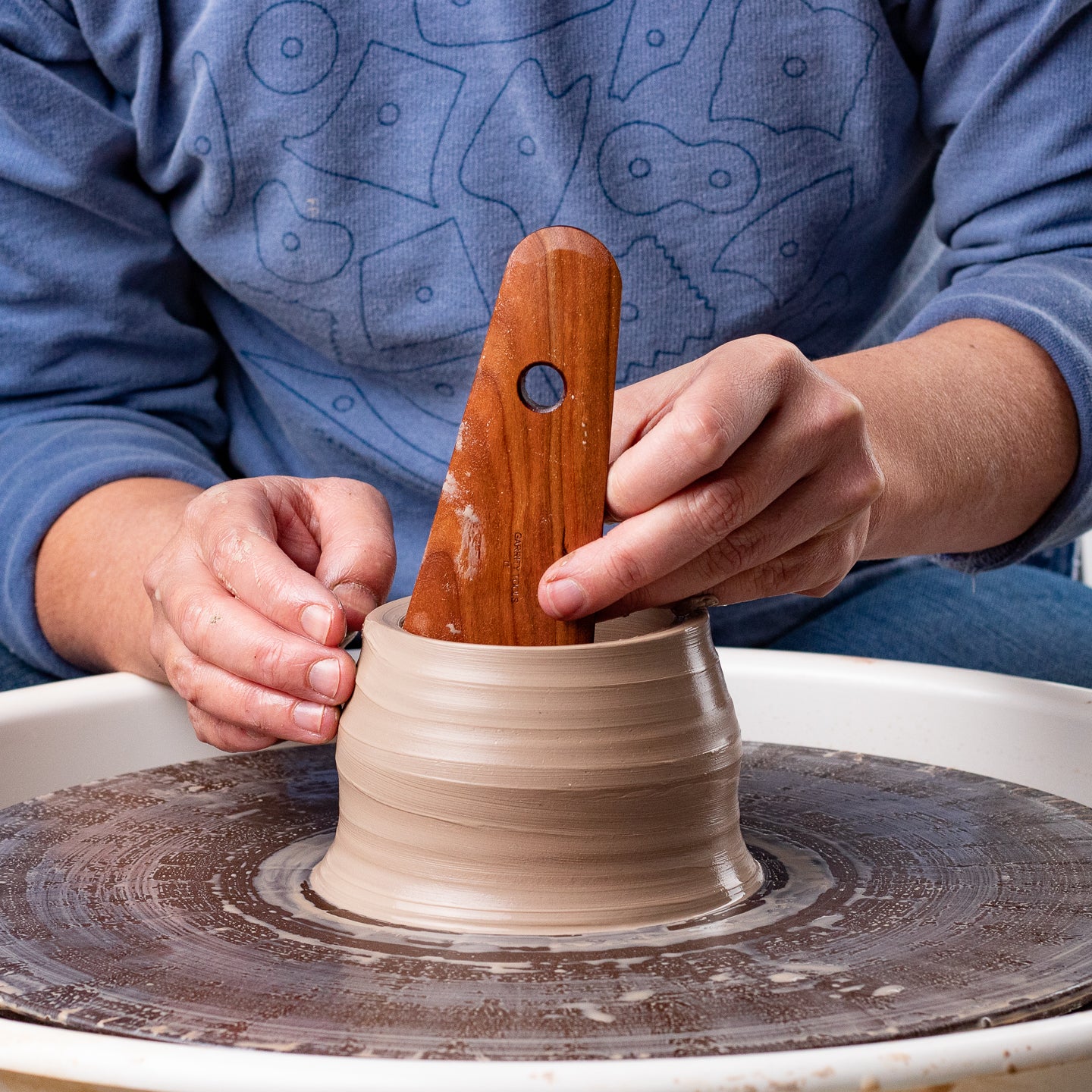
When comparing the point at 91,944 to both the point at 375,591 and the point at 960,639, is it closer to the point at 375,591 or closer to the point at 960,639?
the point at 375,591

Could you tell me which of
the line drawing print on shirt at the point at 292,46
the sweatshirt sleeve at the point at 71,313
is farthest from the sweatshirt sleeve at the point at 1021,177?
the sweatshirt sleeve at the point at 71,313

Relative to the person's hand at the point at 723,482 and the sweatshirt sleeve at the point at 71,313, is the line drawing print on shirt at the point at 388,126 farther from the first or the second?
the person's hand at the point at 723,482

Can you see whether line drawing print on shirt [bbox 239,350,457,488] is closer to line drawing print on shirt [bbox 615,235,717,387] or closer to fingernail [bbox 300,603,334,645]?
line drawing print on shirt [bbox 615,235,717,387]

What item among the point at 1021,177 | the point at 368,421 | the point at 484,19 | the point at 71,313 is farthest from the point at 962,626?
the point at 71,313

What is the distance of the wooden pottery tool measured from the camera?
1.97 ft

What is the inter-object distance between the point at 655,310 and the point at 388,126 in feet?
1.04

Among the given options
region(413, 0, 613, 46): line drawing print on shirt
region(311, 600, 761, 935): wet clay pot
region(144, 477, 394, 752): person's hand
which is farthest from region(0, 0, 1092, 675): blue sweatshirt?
region(311, 600, 761, 935): wet clay pot

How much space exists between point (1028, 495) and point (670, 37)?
535mm

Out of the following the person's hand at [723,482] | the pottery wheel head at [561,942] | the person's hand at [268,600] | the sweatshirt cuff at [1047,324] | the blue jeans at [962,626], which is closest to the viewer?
the pottery wheel head at [561,942]

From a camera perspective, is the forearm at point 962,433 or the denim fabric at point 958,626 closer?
the forearm at point 962,433

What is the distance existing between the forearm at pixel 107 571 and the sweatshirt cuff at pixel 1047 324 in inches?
27.5

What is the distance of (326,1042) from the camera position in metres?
0.46

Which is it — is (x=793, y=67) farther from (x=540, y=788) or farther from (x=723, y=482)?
(x=540, y=788)

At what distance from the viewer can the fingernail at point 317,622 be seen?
697 millimetres
